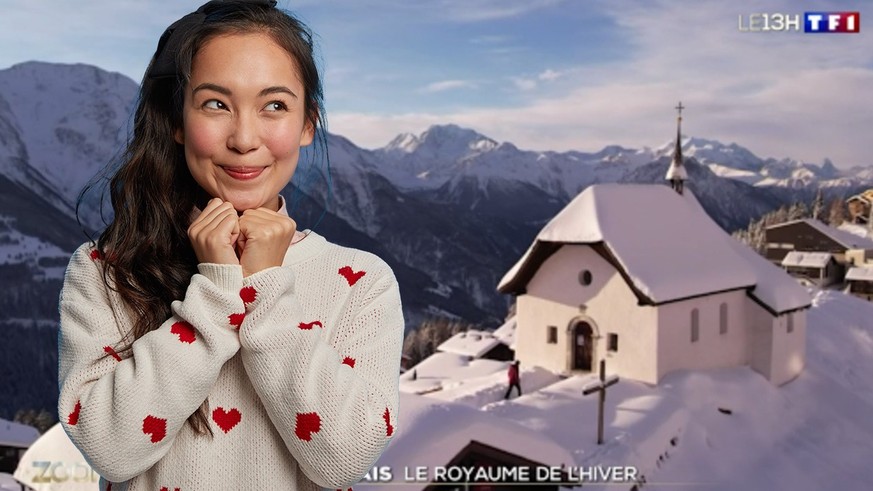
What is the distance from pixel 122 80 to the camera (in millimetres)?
134125

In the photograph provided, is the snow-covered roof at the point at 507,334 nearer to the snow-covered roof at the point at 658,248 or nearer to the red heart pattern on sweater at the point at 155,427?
the snow-covered roof at the point at 658,248

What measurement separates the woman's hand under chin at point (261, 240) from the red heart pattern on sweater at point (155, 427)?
13.1 inches

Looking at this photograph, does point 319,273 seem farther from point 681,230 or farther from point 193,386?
point 681,230

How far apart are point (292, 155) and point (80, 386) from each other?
26.6 inches

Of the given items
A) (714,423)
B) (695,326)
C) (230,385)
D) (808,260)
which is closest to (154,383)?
(230,385)

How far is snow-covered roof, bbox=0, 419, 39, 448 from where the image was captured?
16375mm

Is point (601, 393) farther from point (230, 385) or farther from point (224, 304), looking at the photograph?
point (224, 304)

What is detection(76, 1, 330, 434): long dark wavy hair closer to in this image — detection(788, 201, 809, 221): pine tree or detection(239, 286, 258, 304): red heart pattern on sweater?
detection(239, 286, 258, 304): red heart pattern on sweater

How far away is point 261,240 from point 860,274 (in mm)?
37796

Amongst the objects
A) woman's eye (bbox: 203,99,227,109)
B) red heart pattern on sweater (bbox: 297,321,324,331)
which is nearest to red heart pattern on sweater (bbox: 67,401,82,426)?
red heart pattern on sweater (bbox: 297,321,324,331)

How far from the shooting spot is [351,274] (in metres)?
Answer: 1.80

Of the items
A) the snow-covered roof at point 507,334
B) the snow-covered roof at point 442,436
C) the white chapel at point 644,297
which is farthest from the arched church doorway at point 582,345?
the snow-covered roof at point 507,334

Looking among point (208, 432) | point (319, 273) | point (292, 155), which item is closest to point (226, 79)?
point (292, 155)

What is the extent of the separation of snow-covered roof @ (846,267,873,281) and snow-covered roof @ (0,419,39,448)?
32.4m
